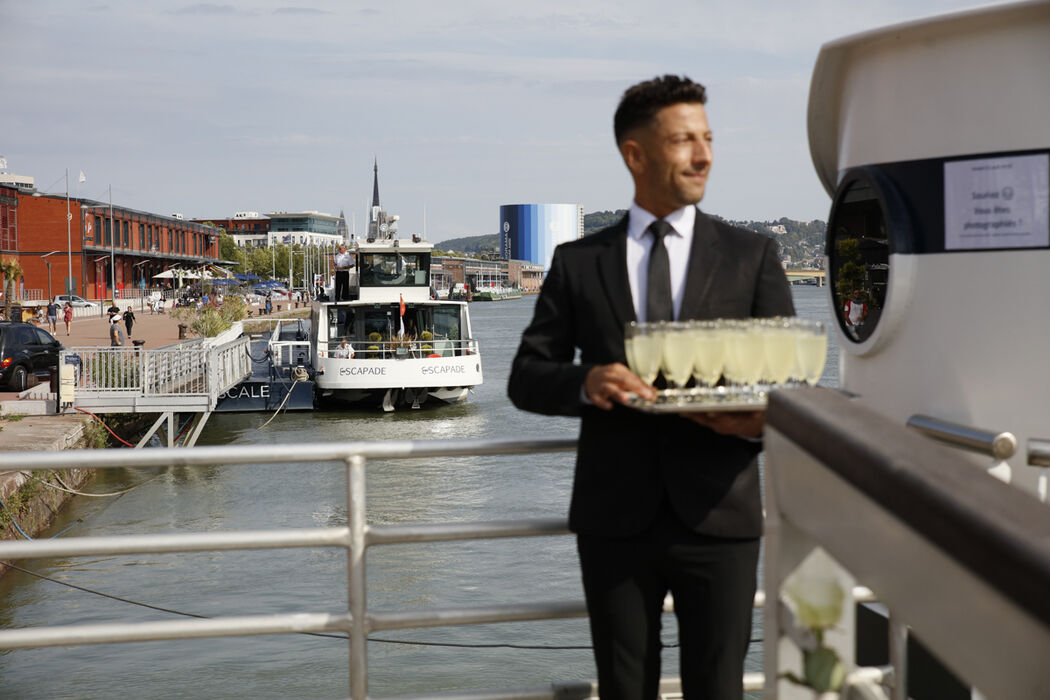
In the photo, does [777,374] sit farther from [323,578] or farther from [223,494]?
[223,494]

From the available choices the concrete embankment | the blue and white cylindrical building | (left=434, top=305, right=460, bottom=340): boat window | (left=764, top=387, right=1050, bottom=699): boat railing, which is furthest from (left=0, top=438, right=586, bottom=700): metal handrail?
the blue and white cylindrical building

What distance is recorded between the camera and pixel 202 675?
10.4 meters

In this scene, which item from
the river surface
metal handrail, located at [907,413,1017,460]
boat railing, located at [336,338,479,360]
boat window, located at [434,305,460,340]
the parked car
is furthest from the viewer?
the parked car

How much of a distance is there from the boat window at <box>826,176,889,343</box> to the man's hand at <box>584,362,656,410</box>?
2404 mm

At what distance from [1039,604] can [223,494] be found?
20632 mm

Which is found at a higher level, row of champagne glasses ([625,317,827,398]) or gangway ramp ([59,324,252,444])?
row of champagne glasses ([625,317,827,398])

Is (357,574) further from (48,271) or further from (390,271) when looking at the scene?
(48,271)

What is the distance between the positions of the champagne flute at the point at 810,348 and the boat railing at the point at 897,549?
39 cm

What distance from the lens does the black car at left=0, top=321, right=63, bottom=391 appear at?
22.6 meters

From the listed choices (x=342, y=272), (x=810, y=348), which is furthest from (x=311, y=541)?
(x=342, y=272)

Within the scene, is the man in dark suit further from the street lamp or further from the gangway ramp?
the street lamp

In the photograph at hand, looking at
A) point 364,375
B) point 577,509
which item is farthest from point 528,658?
point 364,375

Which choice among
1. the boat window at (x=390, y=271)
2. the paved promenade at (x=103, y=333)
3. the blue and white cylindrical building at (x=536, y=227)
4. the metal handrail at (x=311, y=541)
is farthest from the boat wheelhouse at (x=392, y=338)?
the blue and white cylindrical building at (x=536, y=227)

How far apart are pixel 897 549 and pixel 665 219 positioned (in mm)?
1272
